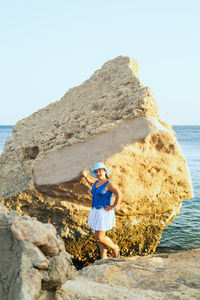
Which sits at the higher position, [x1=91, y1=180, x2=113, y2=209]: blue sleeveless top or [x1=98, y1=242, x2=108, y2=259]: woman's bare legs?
[x1=91, y1=180, x2=113, y2=209]: blue sleeveless top

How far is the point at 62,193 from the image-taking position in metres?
4.33

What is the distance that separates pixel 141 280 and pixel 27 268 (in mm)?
1451

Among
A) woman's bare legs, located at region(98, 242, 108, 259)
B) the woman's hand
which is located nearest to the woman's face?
the woman's hand

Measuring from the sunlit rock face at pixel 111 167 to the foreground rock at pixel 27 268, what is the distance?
2.04m

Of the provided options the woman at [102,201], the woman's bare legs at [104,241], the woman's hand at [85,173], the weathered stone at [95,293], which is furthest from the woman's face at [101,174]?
the weathered stone at [95,293]

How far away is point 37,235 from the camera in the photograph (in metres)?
2.05

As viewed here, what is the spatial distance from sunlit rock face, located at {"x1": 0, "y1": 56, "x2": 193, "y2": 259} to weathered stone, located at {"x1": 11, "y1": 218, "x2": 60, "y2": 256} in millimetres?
2025

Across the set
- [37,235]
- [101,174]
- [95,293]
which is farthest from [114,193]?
[37,235]

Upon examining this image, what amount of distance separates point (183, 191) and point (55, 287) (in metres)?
3.18

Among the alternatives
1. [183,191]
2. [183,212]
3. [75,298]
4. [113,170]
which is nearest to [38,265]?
[75,298]

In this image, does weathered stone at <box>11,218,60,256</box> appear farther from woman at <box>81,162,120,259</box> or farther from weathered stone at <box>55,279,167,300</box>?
woman at <box>81,162,120,259</box>

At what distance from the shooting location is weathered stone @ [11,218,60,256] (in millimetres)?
2029

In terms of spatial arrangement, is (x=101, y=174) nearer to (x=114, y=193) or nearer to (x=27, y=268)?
(x=114, y=193)

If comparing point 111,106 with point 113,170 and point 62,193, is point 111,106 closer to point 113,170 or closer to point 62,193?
point 113,170
